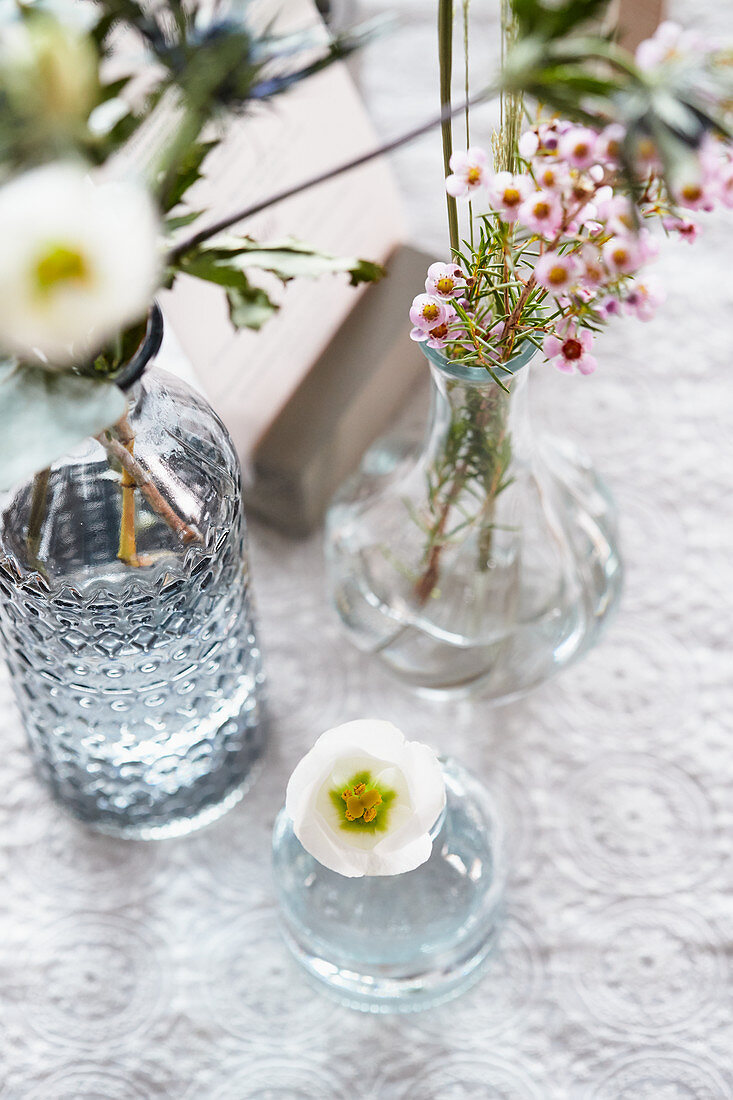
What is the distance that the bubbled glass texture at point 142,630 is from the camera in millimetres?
360

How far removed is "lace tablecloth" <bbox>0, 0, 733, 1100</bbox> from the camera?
0.46 m

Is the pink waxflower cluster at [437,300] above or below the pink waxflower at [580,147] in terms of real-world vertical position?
below

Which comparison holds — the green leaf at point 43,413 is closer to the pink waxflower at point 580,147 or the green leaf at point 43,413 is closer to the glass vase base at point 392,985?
the pink waxflower at point 580,147

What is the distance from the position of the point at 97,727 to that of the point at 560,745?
21cm

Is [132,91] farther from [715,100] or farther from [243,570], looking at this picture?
[715,100]

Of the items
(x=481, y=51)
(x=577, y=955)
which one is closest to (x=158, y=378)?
(x=577, y=955)

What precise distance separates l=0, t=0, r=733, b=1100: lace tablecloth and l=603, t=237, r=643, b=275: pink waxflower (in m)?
0.31

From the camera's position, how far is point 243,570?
432 mm

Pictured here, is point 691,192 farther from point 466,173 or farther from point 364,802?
point 364,802

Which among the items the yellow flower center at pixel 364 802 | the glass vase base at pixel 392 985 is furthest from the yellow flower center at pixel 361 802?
the glass vase base at pixel 392 985

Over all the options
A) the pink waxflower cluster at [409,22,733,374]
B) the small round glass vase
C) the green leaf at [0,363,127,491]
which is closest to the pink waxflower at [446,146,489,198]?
the pink waxflower cluster at [409,22,733,374]

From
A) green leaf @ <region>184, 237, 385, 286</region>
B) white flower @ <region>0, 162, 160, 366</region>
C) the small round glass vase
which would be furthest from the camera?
the small round glass vase

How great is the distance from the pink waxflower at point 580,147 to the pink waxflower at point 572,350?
74 mm

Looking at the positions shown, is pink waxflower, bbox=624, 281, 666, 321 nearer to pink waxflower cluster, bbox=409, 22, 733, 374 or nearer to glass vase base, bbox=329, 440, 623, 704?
pink waxflower cluster, bbox=409, 22, 733, 374
